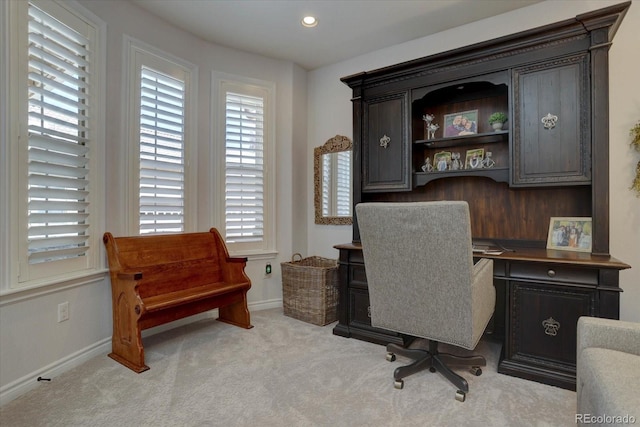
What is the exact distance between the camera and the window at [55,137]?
198 cm

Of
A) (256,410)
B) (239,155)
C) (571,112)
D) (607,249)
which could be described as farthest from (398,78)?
(256,410)

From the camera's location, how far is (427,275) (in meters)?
1.82

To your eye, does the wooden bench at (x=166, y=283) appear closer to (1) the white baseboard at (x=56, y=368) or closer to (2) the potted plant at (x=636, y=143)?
(1) the white baseboard at (x=56, y=368)

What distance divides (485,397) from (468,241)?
100 cm

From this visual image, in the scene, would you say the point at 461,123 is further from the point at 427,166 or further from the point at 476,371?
the point at 476,371

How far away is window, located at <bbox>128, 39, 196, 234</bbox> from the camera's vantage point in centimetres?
283

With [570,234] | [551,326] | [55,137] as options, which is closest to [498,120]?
[570,234]

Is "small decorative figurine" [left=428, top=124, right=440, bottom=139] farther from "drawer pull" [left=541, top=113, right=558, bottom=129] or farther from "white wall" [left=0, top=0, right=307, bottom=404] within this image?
"white wall" [left=0, top=0, right=307, bottom=404]

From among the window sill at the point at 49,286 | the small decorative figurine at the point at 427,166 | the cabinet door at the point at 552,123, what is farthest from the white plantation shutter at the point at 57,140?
the cabinet door at the point at 552,123

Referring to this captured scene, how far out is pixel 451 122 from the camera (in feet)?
9.87

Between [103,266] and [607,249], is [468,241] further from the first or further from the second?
[103,266]

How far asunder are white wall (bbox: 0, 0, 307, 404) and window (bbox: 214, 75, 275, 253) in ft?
0.43

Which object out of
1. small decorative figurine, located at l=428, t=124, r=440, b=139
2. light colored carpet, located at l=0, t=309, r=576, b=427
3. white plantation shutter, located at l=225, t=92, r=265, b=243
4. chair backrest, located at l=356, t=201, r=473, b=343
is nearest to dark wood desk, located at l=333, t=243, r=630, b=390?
light colored carpet, located at l=0, t=309, r=576, b=427

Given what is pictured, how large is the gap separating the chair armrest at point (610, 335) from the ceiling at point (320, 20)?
2.49 metres
